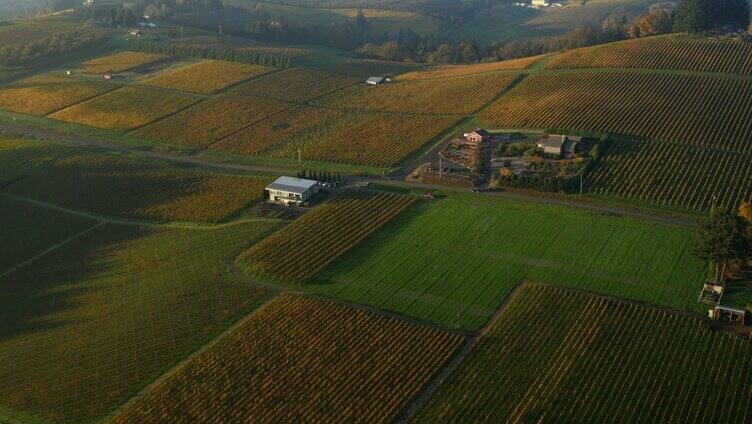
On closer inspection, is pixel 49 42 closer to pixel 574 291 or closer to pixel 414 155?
pixel 414 155

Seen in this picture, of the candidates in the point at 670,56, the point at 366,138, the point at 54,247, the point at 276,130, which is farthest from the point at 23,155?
the point at 670,56

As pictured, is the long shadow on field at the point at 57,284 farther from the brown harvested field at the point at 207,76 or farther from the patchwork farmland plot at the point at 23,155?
the brown harvested field at the point at 207,76

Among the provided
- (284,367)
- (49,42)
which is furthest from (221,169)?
(49,42)

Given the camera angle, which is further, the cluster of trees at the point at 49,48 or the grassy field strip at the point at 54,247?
the cluster of trees at the point at 49,48

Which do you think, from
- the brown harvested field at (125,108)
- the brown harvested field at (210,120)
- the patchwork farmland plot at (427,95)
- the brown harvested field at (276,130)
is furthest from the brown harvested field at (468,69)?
the brown harvested field at (125,108)

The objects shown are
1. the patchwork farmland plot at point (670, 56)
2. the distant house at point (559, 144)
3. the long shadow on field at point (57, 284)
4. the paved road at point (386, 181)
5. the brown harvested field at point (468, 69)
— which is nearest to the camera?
the long shadow on field at point (57, 284)

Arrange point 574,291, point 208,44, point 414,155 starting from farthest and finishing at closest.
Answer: point 208,44, point 414,155, point 574,291
